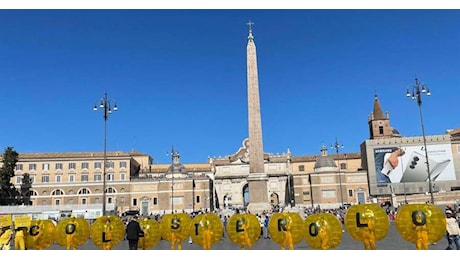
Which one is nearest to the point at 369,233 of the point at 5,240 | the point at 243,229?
the point at 243,229

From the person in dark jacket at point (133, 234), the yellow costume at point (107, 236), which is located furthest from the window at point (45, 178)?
the person in dark jacket at point (133, 234)

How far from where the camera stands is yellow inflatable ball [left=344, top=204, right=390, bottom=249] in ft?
27.6

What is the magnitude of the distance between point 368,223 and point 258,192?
67.2 ft

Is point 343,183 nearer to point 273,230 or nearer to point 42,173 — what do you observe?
point 42,173

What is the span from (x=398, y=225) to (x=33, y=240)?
26.1 ft

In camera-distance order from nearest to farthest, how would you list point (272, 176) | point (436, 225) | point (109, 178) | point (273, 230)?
point (436, 225) < point (273, 230) < point (109, 178) < point (272, 176)

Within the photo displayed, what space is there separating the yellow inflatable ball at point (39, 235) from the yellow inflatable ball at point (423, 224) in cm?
787

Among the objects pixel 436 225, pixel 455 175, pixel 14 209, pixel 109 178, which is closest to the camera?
pixel 436 225

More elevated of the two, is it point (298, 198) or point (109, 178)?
point (109, 178)

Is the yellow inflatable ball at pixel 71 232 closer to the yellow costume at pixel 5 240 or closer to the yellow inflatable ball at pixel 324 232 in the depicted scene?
the yellow costume at pixel 5 240

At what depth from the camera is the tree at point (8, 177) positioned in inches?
1994

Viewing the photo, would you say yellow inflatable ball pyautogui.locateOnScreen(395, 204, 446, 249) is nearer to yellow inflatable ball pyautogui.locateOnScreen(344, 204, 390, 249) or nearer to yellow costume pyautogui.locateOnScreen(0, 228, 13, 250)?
yellow inflatable ball pyautogui.locateOnScreen(344, 204, 390, 249)

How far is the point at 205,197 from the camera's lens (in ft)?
190

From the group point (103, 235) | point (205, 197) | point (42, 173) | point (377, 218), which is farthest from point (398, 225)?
point (42, 173)
